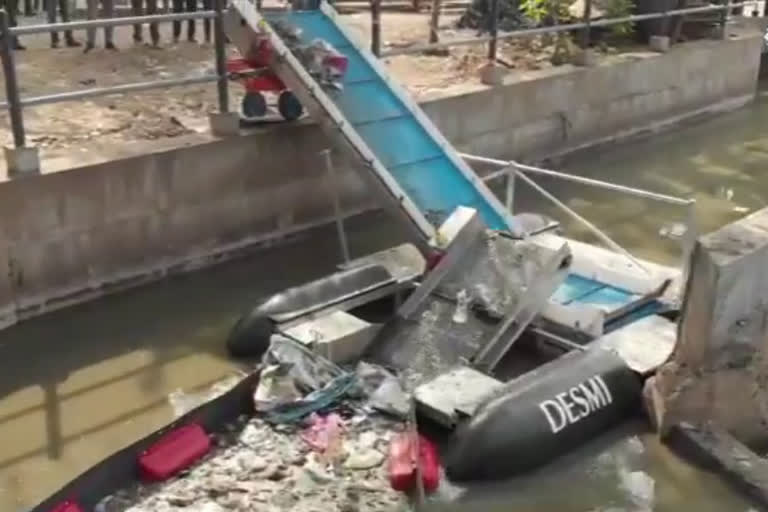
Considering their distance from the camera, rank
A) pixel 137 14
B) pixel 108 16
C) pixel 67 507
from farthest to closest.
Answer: pixel 137 14 → pixel 108 16 → pixel 67 507

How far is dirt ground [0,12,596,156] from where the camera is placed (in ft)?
24.6

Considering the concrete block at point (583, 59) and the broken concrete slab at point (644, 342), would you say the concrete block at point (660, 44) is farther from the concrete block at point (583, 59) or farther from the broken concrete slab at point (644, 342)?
the broken concrete slab at point (644, 342)

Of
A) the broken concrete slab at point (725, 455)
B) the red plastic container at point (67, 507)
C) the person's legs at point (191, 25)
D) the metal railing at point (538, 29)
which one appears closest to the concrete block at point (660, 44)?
the metal railing at point (538, 29)

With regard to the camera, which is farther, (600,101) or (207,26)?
(207,26)

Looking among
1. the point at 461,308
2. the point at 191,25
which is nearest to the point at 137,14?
the point at 191,25

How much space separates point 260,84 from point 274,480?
349 centimetres

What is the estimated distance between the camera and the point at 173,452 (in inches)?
187

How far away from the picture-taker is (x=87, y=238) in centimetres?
650

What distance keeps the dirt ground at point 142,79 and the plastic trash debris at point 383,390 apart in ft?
9.19

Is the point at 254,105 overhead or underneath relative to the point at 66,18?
underneath

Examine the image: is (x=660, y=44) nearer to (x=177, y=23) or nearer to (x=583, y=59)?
(x=583, y=59)

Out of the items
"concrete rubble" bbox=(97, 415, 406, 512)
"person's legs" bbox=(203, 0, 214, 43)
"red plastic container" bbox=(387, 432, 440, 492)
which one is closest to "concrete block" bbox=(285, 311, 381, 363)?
"concrete rubble" bbox=(97, 415, 406, 512)

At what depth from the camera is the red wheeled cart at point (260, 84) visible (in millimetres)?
7129

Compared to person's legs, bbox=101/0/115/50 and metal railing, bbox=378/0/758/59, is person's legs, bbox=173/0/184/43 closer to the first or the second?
person's legs, bbox=101/0/115/50
